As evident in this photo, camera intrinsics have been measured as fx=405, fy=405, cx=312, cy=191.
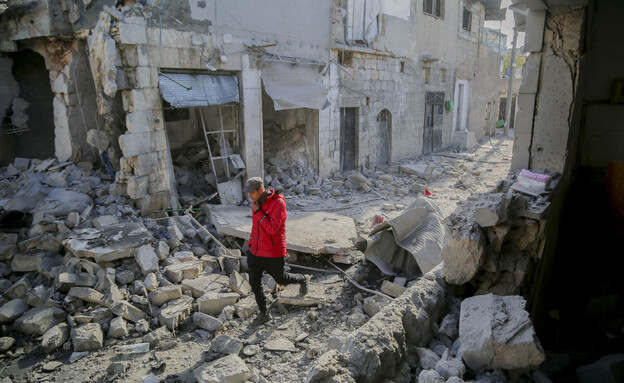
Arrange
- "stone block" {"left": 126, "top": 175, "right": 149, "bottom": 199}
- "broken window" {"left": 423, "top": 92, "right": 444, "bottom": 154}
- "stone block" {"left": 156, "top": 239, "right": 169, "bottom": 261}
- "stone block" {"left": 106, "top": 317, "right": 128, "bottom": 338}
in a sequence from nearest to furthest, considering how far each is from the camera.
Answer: "stone block" {"left": 106, "top": 317, "right": 128, "bottom": 338}
"stone block" {"left": 156, "top": 239, "right": 169, "bottom": 261}
"stone block" {"left": 126, "top": 175, "right": 149, "bottom": 199}
"broken window" {"left": 423, "top": 92, "right": 444, "bottom": 154}

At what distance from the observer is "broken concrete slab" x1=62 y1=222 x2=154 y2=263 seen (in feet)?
18.5

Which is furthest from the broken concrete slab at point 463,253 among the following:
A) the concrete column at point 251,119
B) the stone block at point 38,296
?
the concrete column at point 251,119

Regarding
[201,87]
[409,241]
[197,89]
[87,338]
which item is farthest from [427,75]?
[87,338]

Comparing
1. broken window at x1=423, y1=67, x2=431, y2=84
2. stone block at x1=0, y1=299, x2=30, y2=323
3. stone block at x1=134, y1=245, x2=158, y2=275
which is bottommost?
stone block at x1=0, y1=299, x2=30, y2=323

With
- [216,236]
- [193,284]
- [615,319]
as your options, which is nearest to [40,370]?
[193,284]

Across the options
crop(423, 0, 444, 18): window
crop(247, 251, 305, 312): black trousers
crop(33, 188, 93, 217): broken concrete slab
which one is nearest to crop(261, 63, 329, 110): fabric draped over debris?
crop(33, 188, 93, 217): broken concrete slab

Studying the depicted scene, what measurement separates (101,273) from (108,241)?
0.62m

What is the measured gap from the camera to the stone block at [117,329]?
4.70 m

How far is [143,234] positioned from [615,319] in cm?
679

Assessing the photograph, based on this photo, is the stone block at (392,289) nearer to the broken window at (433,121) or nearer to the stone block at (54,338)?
the stone block at (54,338)

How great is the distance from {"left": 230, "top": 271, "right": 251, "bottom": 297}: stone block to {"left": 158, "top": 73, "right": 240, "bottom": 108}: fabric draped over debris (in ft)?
11.5

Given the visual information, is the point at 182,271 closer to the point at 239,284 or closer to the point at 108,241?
the point at 239,284

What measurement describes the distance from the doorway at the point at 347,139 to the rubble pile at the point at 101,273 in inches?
261

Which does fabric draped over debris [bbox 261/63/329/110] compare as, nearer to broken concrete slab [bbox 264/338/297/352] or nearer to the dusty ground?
the dusty ground
